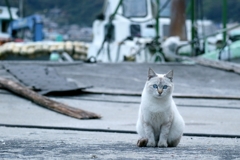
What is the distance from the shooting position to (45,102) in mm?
9117

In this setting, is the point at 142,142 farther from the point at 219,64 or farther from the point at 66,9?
the point at 66,9

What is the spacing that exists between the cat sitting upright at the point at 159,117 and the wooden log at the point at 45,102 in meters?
2.63

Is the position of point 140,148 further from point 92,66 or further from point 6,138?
point 92,66

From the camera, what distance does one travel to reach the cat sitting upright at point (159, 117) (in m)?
5.45

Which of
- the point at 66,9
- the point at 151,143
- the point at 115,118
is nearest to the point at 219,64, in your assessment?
the point at 115,118

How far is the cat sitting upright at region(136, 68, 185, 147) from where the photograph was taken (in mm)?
5449

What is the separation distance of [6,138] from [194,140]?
1684 millimetres

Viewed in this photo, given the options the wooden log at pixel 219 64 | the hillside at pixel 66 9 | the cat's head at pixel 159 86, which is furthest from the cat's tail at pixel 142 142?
the hillside at pixel 66 9

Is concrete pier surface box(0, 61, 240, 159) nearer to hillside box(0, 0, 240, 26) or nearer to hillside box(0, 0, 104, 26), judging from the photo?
hillside box(0, 0, 240, 26)

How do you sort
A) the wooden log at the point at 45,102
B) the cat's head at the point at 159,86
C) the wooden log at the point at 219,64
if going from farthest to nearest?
the wooden log at the point at 219,64, the wooden log at the point at 45,102, the cat's head at the point at 159,86

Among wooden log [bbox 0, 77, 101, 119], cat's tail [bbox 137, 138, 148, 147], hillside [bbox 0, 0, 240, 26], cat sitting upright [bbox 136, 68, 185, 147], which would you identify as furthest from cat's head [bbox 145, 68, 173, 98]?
hillside [bbox 0, 0, 240, 26]

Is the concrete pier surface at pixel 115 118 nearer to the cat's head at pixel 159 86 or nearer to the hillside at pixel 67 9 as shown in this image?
the cat's head at pixel 159 86

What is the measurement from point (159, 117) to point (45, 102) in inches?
153

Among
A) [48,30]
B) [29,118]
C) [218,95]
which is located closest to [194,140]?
[29,118]
